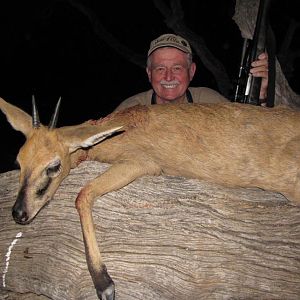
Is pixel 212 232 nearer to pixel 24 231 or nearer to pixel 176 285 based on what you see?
pixel 176 285

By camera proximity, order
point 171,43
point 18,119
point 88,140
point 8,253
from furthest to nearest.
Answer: point 171,43 → point 18,119 → point 8,253 → point 88,140

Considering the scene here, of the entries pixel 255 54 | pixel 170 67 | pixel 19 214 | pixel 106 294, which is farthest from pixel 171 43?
pixel 106 294

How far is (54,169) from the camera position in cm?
454

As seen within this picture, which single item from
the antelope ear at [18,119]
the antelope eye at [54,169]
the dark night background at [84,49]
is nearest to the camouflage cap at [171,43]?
the antelope ear at [18,119]

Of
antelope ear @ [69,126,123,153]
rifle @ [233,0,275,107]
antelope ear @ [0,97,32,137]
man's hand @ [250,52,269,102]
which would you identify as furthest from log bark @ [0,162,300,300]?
man's hand @ [250,52,269,102]

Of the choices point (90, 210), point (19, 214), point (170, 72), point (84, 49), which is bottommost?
point (19, 214)

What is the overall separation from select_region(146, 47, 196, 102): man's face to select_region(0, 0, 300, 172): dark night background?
935 cm

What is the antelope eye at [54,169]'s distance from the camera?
450cm

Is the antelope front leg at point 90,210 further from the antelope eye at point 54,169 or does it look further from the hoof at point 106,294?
the antelope eye at point 54,169

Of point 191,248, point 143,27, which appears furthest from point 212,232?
point 143,27

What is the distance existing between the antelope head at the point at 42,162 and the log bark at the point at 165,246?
0.29 metres

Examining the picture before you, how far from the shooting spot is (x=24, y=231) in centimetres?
475

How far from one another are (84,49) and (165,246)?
71.5ft

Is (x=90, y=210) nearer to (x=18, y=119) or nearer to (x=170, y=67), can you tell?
(x=18, y=119)
